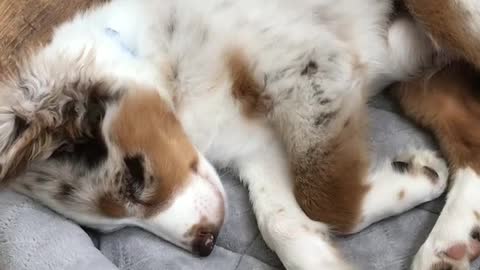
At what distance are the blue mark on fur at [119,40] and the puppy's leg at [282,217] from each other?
1.71 feet

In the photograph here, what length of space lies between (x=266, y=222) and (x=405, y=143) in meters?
0.58

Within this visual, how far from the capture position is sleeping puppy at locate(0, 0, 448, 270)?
7.19 feet

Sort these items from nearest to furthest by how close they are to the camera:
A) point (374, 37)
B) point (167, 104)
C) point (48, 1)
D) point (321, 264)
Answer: point (321, 264), point (167, 104), point (374, 37), point (48, 1)

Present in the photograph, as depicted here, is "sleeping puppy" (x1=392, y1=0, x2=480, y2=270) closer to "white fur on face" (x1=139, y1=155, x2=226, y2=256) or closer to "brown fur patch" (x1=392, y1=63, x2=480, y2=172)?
"brown fur patch" (x1=392, y1=63, x2=480, y2=172)

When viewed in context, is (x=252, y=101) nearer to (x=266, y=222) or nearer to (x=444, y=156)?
(x=266, y=222)

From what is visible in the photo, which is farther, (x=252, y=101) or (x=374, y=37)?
(x=374, y=37)

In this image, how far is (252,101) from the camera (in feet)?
7.66

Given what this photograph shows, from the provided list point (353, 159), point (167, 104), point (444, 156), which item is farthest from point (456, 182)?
point (167, 104)

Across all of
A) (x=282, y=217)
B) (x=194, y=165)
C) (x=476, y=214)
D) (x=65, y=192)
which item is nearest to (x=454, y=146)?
(x=476, y=214)

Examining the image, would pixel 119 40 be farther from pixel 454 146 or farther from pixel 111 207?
pixel 454 146

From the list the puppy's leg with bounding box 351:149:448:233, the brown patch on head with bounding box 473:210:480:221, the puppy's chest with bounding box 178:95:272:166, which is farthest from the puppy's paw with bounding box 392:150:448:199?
the puppy's chest with bounding box 178:95:272:166

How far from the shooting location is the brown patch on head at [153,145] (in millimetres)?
2205

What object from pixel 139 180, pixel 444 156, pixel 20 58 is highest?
pixel 20 58

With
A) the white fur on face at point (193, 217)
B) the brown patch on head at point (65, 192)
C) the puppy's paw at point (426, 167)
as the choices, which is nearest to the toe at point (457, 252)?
the puppy's paw at point (426, 167)
